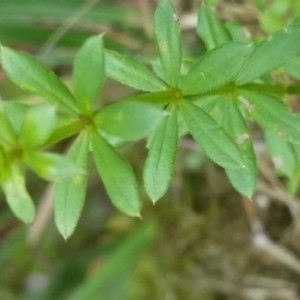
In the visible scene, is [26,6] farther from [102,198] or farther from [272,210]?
[272,210]

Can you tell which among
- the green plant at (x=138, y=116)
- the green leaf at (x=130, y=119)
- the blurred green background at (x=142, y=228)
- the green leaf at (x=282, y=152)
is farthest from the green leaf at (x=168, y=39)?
the blurred green background at (x=142, y=228)

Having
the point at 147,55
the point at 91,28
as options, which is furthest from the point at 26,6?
the point at 147,55

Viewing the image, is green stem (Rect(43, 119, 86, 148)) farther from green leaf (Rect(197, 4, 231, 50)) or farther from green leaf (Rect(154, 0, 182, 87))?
green leaf (Rect(197, 4, 231, 50))

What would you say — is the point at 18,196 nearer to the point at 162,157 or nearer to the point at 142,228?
the point at 162,157

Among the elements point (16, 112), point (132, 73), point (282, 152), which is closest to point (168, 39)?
point (132, 73)

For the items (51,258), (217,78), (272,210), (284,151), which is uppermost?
(217,78)

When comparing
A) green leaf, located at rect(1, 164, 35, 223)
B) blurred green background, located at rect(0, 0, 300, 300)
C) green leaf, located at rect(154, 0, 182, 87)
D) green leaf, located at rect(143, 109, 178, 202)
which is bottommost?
blurred green background, located at rect(0, 0, 300, 300)

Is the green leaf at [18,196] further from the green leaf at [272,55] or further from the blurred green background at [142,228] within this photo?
the blurred green background at [142,228]

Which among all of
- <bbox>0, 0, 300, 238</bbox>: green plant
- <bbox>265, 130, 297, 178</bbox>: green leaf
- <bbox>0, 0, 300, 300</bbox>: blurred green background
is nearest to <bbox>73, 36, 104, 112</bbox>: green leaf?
<bbox>0, 0, 300, 238</bbox>: green plant
